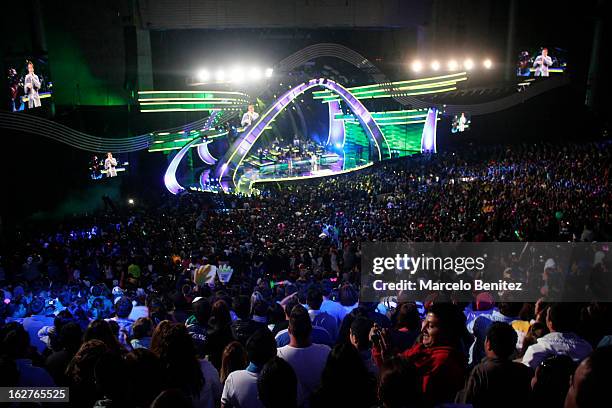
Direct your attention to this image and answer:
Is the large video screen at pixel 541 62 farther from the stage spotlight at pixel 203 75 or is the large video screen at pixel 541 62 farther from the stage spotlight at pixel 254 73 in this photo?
the stage spotlight at pixel 203 75

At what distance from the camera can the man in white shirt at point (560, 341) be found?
3924mm

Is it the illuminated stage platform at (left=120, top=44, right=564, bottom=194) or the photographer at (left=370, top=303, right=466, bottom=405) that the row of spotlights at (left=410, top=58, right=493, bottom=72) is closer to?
the illuminated stage platform at (left=120, top=44, right=564, bottom=194)

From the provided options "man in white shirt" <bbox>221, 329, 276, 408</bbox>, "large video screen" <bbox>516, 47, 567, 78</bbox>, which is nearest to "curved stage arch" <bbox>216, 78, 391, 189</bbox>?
"large video screen" <bbox>516, 47, 567, 78</bbox>

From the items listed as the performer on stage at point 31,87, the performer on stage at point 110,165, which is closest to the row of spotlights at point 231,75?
the performer on stage at point 110,165

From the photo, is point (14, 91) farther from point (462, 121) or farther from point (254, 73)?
point (462, 121)

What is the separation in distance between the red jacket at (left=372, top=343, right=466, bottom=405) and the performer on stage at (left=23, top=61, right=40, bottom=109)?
1814 cm

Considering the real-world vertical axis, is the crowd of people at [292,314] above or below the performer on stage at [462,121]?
below

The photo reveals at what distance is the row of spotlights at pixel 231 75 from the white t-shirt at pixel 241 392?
25.8 m

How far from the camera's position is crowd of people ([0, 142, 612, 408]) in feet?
10.1

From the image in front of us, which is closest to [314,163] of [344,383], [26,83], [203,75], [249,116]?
[249,116]

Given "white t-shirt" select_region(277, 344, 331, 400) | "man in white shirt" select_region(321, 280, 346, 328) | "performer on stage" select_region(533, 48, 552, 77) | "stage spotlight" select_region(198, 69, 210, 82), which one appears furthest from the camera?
"performer on stage" select_region(533, 48, 552, 77)

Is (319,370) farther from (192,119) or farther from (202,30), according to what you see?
(202,30)

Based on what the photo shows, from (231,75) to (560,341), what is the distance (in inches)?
1041

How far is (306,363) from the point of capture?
145 inches
